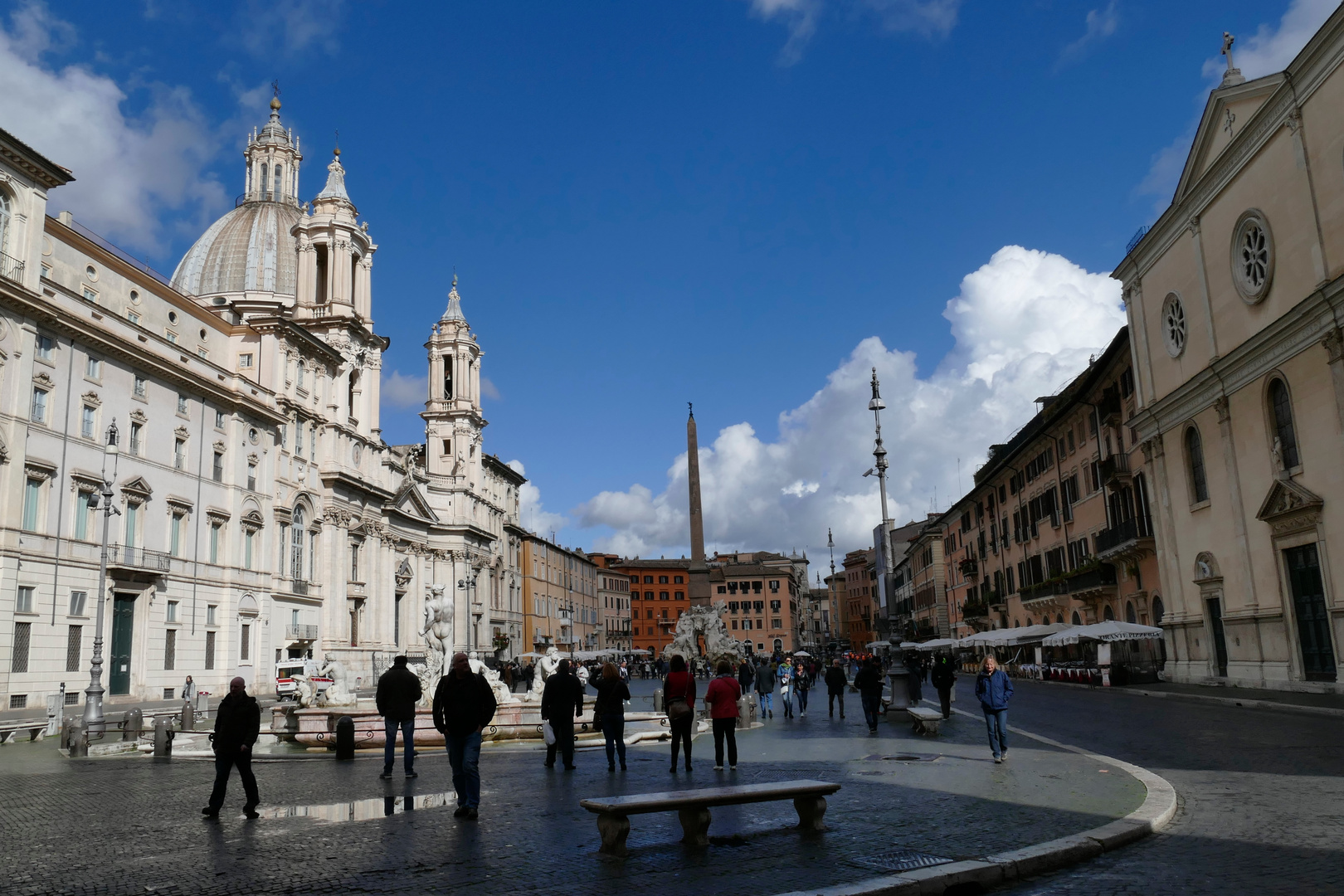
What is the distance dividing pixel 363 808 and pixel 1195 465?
29.0 meters

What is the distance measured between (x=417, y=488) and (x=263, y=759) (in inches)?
2229

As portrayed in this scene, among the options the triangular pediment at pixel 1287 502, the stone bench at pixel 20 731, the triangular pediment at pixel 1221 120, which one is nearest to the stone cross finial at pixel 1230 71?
the triangular pediment at pixel 1221 120

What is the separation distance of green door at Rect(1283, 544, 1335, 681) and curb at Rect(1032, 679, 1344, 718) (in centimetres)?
245

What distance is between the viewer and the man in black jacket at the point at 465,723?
9312 millimetres

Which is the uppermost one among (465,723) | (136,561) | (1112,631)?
(136,561)

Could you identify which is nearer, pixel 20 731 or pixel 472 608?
pixel 20 731

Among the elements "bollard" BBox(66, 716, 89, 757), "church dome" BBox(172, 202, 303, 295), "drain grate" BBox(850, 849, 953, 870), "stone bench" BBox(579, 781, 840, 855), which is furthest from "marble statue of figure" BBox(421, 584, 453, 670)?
"church dome" BBox(172, 202, 303, 295)

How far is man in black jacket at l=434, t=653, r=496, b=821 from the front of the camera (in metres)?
9.31

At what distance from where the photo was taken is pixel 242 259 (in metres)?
63.1

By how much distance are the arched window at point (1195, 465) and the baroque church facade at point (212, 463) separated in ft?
83.6

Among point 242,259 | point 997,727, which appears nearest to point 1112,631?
point 997,727

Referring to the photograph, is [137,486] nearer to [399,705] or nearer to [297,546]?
[297,546]

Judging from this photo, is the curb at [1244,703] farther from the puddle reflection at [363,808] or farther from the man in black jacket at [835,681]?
the puddle reflection at [363,808]

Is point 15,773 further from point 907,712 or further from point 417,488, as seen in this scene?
point 417,488
